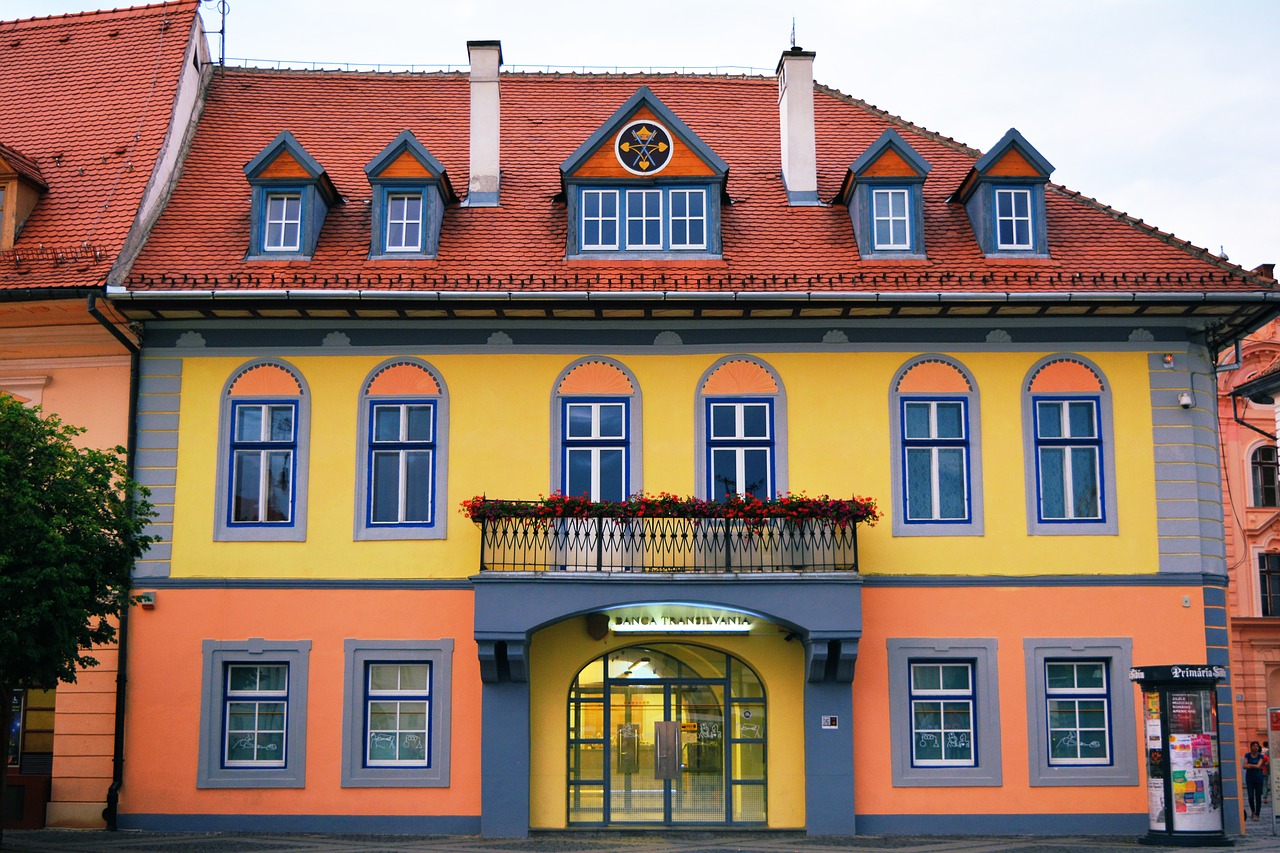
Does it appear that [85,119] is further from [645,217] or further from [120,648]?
[645,217]

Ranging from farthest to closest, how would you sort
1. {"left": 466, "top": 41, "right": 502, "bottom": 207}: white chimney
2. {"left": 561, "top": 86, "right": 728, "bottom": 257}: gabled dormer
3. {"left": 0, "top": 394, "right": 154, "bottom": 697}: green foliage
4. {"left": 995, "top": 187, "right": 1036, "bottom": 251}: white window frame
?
{"left": 466, "top": 41, "right": 502, "bottom": 207}: white chimney → {"left": 995, "top": 187, "right": 1036, "bottom": 251}: white window frame → {"left": 561, "top": 86, "right": 728, "bottom": 257}: gabled dormer → {"left": 0, "top": 394, "right": 154, "bottom": 697}: green foliage

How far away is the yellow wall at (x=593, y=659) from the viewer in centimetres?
2044

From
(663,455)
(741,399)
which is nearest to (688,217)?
(741,399)

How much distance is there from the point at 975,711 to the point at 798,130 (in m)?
9.71

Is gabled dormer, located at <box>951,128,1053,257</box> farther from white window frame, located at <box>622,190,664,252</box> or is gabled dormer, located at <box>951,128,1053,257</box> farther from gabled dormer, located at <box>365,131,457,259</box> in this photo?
gabled dormer, located at <box>365,131,457,259</box>

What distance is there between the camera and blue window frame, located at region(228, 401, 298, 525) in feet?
69.4

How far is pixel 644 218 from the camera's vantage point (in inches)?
877

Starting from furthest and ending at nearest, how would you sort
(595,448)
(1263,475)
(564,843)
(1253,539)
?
1. (1263,475)
2. (1253,539)
3. (595,448)
4. (564,843)

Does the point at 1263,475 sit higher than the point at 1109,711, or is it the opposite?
the point at 1263,475

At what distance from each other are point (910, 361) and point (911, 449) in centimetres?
130

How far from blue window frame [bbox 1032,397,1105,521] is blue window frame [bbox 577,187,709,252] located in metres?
5.75

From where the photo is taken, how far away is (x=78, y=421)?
21.4 meters

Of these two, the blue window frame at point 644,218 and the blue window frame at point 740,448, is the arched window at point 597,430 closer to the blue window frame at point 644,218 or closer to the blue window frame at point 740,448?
the blue window frame at point 740,448

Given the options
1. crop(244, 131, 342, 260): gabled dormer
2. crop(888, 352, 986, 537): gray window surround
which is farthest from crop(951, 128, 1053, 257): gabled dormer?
crop(244, 131, 342, 260): gabled dormer
